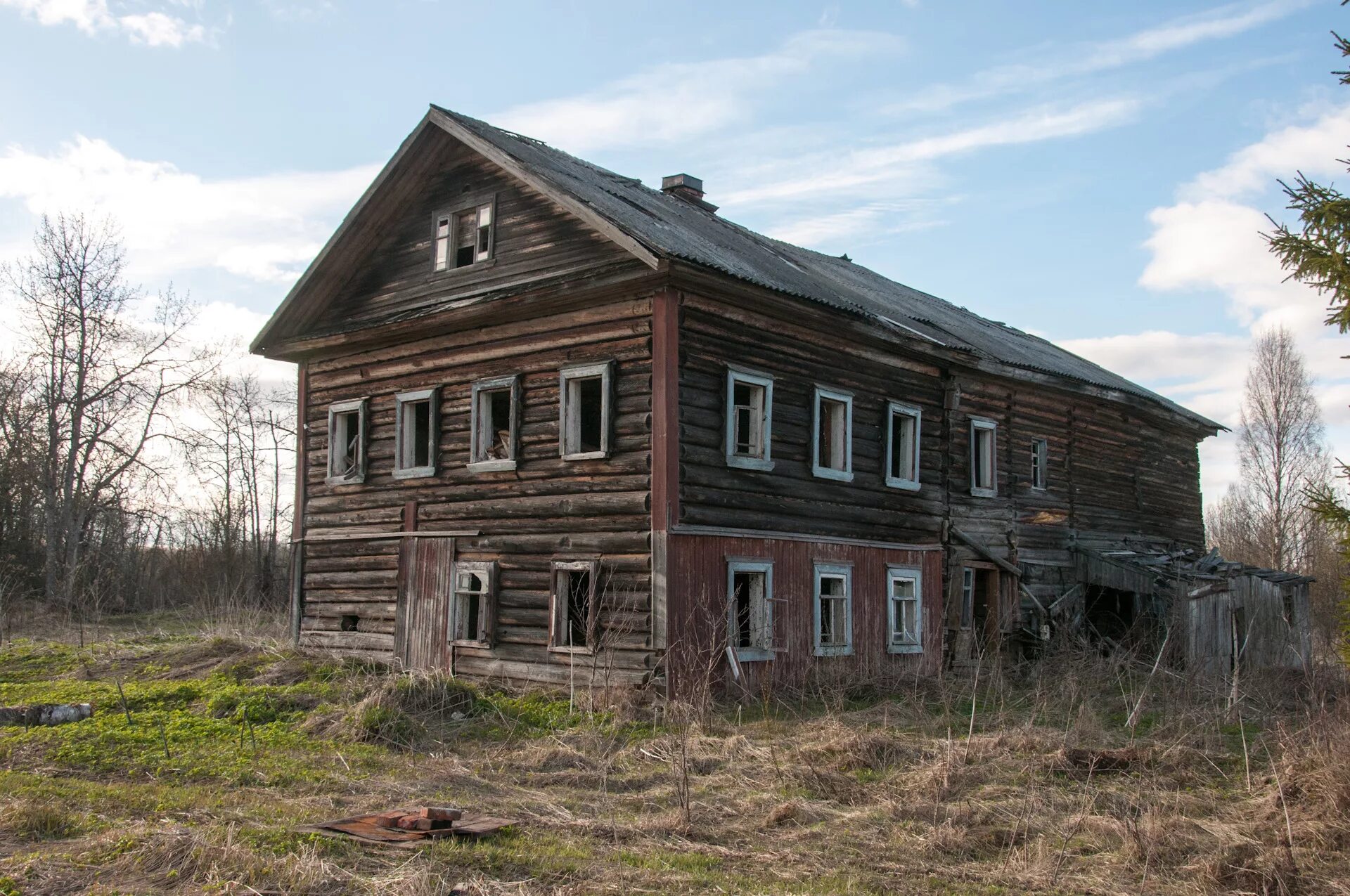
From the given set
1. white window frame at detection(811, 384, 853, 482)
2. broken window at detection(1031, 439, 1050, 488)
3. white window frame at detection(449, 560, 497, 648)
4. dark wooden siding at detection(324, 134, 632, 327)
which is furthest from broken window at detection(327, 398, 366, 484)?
broken window at detection(1031, 439, 1050, 488)

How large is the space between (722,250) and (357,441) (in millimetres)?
6878

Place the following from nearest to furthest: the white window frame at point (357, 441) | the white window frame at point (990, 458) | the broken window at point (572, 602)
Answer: the broken window at point (572, 602), the white window frame at point (357, 441), the white window frame at point (990, 458)

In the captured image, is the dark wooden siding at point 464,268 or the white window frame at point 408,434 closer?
the dark wooden siding at point 464,268

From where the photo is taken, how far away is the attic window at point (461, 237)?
17.3 m

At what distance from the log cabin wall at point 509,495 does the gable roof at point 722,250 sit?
1151 mm

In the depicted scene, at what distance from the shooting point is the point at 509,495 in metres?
16.1

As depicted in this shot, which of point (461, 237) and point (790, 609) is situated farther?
point (461, 237)

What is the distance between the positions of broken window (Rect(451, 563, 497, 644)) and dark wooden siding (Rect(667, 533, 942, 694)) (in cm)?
331

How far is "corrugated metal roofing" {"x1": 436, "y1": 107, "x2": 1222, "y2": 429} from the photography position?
1535 centimetres

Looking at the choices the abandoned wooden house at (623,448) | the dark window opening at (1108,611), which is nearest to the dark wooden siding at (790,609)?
the abandoned wooden house at (623,448)

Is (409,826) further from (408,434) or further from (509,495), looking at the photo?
(408,434)

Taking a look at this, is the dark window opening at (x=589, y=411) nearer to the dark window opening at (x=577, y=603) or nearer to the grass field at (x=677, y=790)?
the dark window opening at (x=577, y=603)

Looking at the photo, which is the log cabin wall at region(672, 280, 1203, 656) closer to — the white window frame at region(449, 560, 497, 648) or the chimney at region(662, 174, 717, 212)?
the white window frame at region(449, 560, 497, 648)

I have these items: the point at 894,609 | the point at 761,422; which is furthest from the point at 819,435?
the point at 894,609
